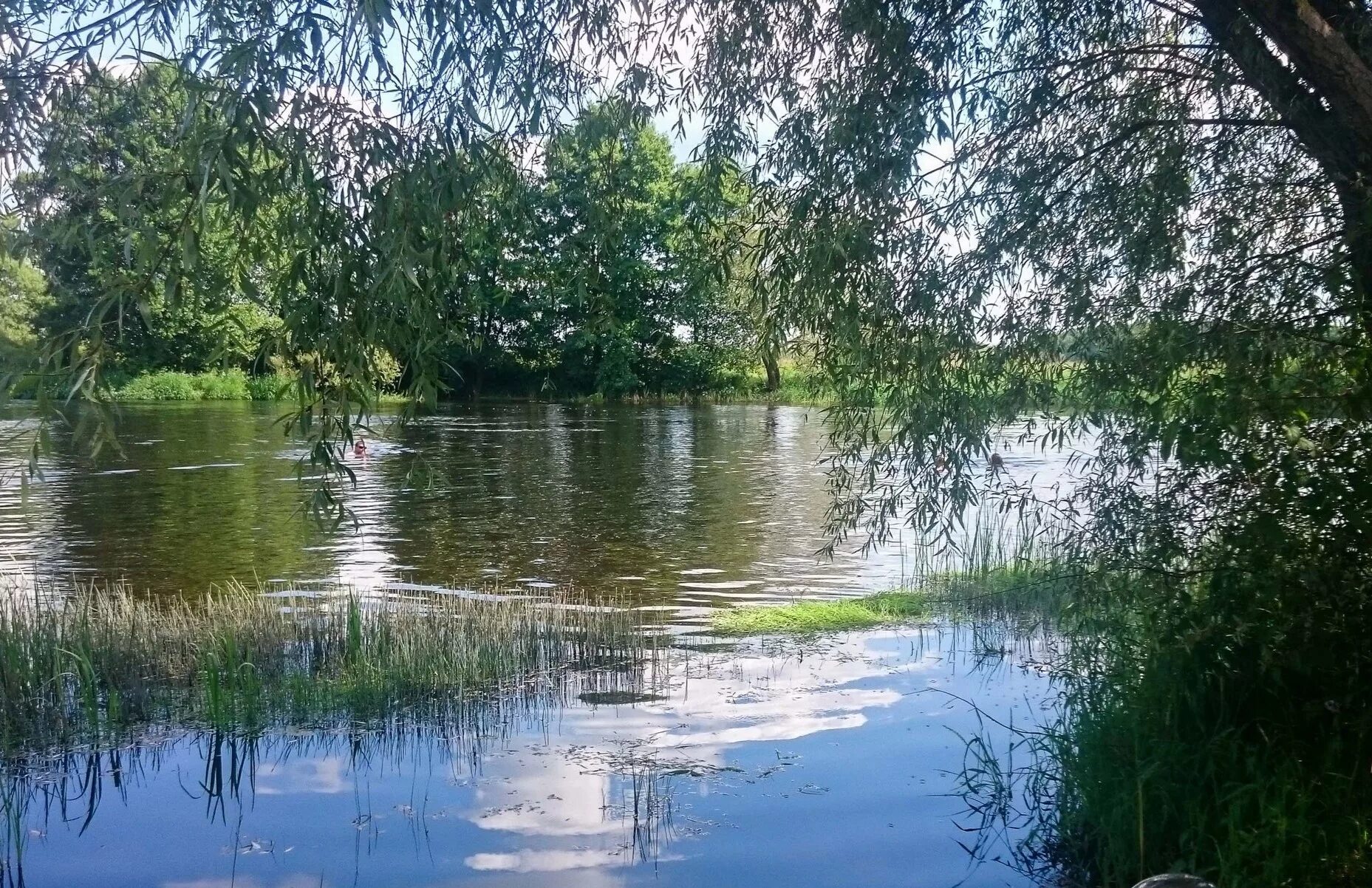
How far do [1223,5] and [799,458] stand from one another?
25.4 m

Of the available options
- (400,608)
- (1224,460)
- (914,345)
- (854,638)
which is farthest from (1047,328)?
(400,608)

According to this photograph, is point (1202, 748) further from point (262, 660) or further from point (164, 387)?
point (164, 387)

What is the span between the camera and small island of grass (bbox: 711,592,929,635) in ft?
41.3

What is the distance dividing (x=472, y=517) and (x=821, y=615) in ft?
31.4

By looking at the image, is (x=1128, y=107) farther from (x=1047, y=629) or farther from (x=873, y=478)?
(x=1047, y=629)

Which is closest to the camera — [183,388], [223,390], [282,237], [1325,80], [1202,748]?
[282,237]

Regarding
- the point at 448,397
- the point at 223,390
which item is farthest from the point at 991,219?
the point at 223,390

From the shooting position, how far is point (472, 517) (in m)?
21.0

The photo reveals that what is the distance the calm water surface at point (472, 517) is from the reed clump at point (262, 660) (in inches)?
65.7

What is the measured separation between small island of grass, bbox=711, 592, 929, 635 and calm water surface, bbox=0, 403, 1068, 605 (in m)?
1.17

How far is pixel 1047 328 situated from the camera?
6.92 meters

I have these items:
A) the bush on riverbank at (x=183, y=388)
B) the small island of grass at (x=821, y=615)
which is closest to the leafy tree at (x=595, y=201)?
the small island of grass at (x=821, y=615)

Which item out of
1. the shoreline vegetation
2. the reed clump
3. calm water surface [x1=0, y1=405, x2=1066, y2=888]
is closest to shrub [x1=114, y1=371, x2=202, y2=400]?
the shoreline vegetation

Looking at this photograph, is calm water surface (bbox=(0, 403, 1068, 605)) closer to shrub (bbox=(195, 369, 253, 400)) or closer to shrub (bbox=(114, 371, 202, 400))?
shrub (bbox=(195, 369, 253, 400))
